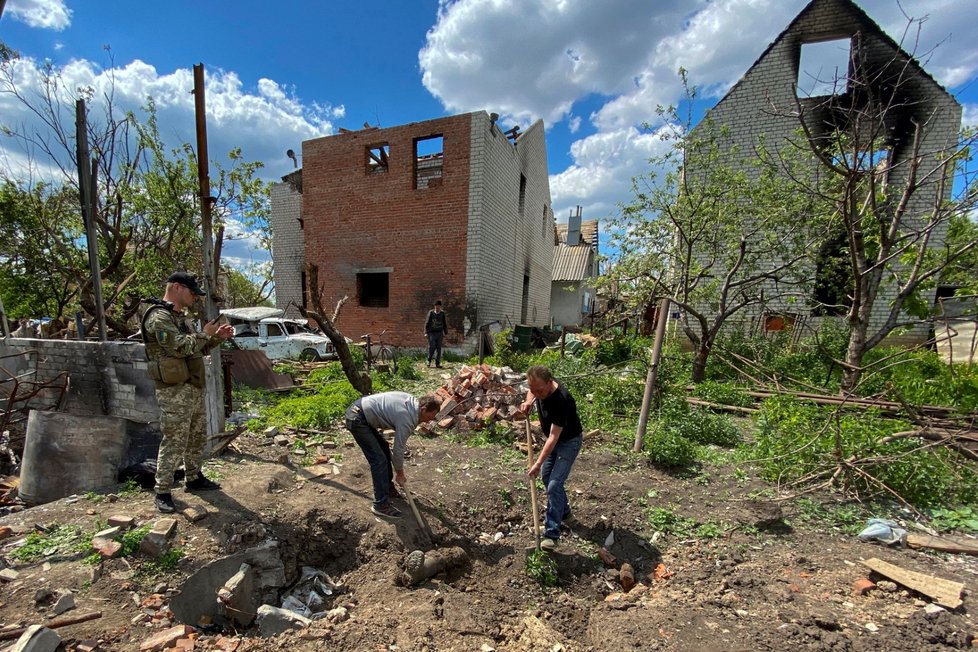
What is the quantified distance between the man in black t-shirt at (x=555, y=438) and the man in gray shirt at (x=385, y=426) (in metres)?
0.89

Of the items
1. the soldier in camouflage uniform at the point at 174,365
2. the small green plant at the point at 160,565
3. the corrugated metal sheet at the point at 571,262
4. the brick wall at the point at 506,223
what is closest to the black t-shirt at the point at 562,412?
the soldier in camouflage uniform at the point at 174,365

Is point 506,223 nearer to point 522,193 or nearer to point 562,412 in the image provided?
point 522,193

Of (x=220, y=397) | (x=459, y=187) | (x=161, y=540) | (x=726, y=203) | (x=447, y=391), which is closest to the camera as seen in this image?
(x=161, y=540)

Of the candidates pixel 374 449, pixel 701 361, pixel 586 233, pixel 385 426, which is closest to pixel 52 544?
pixel 374 449

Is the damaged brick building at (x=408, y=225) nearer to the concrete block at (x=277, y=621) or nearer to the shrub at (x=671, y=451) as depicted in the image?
the shrub at (x=671, y=451)

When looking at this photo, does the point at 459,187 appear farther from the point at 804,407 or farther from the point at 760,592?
the point at 760,592

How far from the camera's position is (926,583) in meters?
2.51

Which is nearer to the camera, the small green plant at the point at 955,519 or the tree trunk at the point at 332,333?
the small green plant at the point at 955,519

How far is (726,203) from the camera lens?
815 centimetres

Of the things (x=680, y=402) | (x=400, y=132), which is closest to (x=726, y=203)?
(x=680, y=402)

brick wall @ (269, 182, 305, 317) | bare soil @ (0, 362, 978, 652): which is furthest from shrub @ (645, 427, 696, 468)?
brick wall @ (269, 182, 305, 317)

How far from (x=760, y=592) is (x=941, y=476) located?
2.34 metres

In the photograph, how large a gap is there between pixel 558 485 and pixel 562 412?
0.63 m

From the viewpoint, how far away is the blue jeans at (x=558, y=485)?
337cm
